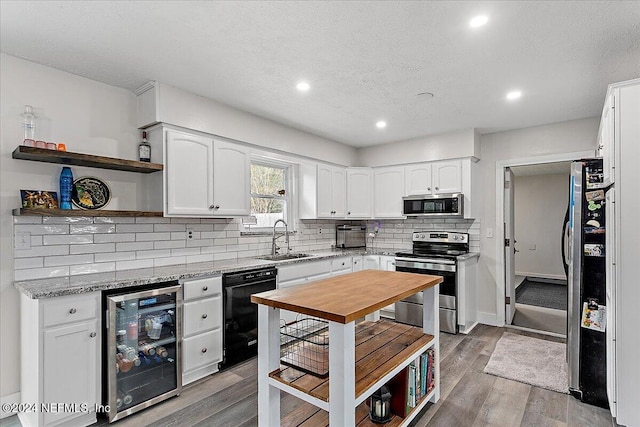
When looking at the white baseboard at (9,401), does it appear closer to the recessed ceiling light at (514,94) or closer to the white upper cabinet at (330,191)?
the white upper cabinet at (330,191)

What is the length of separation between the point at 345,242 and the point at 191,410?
3320mm

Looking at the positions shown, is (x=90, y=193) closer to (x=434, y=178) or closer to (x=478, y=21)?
(x=478, y=21)

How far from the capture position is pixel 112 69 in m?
2.71

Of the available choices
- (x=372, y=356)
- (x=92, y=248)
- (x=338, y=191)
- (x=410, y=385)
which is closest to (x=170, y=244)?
(x=92, y=248)

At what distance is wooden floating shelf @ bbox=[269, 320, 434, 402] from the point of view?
185cm

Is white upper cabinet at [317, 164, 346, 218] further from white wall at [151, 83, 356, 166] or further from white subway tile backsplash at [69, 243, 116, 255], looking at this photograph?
white subway tile backsplash at [69, 243, 116, 255]

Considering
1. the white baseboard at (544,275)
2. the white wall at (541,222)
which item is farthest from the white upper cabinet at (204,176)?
the white baseboard at (544,275)

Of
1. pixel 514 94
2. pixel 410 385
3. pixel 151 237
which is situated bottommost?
pixel 410 385

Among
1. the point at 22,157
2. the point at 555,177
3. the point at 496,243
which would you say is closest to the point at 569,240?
the point at 496,243

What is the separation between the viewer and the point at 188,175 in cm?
317

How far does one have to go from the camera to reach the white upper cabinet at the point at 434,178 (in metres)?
4.52

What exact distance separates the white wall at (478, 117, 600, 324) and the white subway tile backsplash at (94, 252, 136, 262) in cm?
422

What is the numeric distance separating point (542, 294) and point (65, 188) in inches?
287

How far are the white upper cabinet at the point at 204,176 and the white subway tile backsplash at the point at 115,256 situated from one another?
512 millimetres
